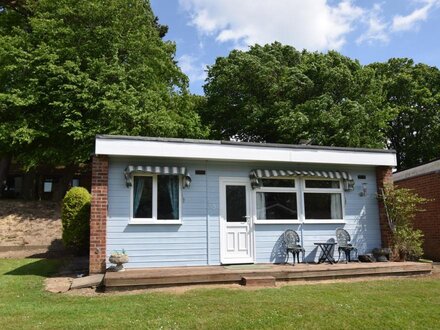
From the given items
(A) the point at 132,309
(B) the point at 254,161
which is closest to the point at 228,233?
(B) the point at 254,161

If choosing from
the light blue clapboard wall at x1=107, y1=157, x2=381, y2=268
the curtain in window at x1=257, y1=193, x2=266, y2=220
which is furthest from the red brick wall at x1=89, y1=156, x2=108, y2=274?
the curtain in window at x1=257, y1=193, x2=266, y2=220

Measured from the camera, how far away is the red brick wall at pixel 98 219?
28.7 ft

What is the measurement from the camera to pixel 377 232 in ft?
36.2

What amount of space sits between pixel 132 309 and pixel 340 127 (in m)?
17.8

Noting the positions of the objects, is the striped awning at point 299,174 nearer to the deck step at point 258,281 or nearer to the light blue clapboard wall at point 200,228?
the light blue clapboard wall at point 200,228

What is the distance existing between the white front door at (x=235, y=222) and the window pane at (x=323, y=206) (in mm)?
1647

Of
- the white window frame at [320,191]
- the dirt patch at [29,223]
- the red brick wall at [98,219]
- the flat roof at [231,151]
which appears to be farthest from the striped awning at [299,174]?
the dirt patch at [29,223]

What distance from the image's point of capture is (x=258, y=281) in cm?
814

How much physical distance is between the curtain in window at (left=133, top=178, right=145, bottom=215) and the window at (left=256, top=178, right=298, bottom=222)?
2928mm

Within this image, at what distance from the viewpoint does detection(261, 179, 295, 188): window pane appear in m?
10.4

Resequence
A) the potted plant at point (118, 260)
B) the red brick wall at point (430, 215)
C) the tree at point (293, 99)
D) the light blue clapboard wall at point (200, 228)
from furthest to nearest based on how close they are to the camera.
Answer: the tree at point (293, 99) < the red brick wall at point (430, 215) < the light blue clapboard wall at point (200, 228) < the potted plant at point (118, 260)

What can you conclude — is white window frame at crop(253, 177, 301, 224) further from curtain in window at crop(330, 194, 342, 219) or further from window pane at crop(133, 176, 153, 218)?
window pane at crop(133, 176, 153, 218)

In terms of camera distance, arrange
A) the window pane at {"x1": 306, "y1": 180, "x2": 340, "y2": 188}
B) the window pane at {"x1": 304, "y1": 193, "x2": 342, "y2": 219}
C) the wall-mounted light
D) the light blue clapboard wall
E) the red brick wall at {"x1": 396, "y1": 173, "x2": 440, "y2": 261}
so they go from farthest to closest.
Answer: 1. the red brick wall at {"x1": 396, "y1": 173, "x2": 440, "y2": 261}
2. the wall-mounted light
3. the window pane at {"x1": 306, "y1": 180, "x2": 340, "y2": 188}
4. the window pane at {"x1": 304, "y1": 193, "x2": 342, "y2": 219}
5. the light blue clapboard wall

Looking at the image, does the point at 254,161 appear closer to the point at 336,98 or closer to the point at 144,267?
the point at 144,267
